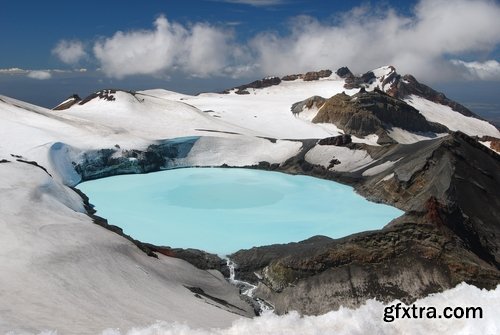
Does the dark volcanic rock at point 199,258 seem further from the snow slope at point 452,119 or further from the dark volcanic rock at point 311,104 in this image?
the snow slope at point 452,119

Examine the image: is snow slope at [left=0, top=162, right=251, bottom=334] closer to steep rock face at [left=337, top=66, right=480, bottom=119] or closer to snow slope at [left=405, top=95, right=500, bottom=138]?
snow slope at [left=405, top=95, right=500, bottom=138]

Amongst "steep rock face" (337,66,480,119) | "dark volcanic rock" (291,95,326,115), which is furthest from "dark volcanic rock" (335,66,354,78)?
"dark volcanic rock" (291,95,326,115)

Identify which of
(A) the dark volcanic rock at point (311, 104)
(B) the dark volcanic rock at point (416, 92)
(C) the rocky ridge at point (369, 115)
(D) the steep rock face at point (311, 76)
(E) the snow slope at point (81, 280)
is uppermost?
(D) the steep rock face at point (311, 76)

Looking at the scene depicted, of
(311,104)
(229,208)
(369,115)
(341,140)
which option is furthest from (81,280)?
(311,104)

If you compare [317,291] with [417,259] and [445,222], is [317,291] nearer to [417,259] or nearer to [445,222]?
[417,259]

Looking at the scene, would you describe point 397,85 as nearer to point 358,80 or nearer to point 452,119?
point 358,80

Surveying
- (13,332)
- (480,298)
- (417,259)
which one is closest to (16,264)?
(13,332)

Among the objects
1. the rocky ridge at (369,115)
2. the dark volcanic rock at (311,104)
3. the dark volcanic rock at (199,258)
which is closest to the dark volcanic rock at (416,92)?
the rocky ridge at (369,115)
